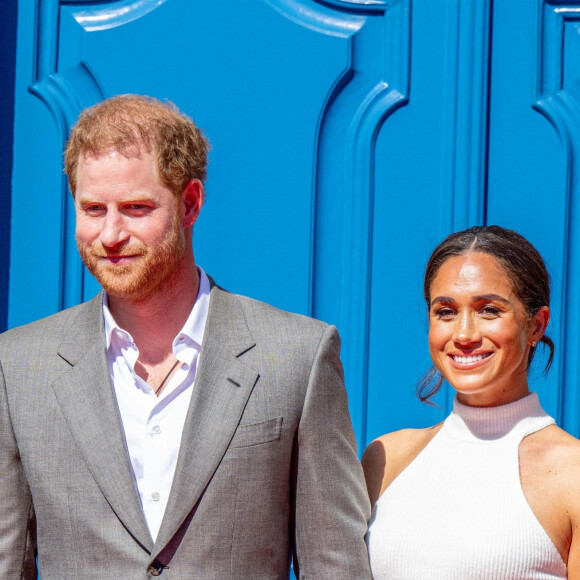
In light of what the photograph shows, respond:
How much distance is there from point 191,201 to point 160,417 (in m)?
0.46

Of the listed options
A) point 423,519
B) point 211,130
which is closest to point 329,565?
point 423,519

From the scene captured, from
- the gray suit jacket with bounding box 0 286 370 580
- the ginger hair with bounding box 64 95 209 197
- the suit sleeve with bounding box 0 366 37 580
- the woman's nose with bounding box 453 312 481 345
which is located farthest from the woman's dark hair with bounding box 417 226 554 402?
the suit sleeve with bounding box 0 366 37 580

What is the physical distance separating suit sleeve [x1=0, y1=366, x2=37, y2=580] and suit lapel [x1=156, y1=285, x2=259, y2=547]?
0.32 m

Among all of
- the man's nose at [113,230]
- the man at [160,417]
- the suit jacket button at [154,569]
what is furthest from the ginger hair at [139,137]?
the suit jacket button at [154,569]

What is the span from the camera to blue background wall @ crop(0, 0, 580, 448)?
9.14ft

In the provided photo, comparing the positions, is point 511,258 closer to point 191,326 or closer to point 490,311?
point 490,311

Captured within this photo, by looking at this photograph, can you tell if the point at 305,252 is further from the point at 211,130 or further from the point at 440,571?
the point at 440,571

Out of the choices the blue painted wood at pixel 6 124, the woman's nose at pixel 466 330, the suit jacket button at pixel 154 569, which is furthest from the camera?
the blue painted wood at pixel 6 124

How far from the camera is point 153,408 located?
223 centimetres

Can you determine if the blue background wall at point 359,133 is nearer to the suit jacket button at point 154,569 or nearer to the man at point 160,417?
the man at point 160,417

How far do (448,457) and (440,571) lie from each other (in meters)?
0.27

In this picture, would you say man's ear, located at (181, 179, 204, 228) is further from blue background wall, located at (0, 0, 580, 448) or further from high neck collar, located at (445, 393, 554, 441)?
high neck collar, located at (445, 393, 554, 441)

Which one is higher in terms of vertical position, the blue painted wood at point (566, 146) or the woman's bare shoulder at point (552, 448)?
the blue painted wood at point (566, 146)

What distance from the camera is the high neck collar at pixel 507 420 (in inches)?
92.7
